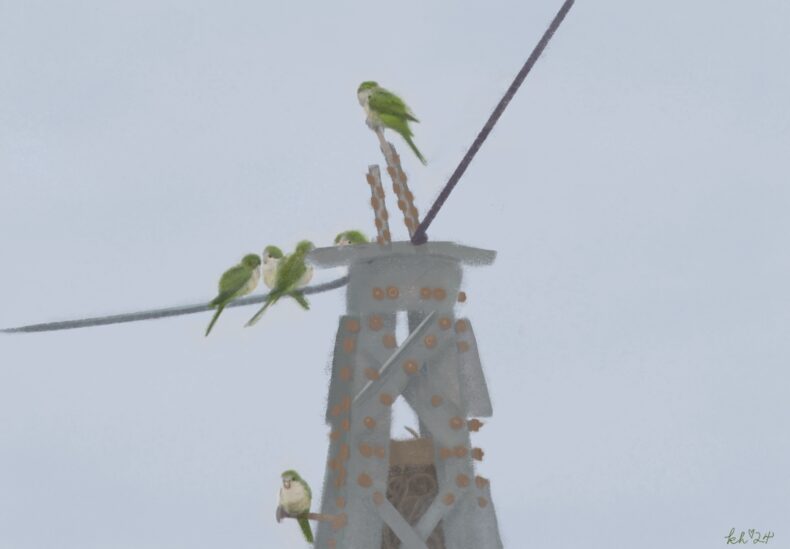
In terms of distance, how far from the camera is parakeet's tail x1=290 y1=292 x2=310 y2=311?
26.3ft

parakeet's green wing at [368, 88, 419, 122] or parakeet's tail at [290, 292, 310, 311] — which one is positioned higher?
parakeet's green wing at [368, 88, 419, 122]

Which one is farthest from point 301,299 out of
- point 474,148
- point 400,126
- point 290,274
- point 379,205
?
point 474,148

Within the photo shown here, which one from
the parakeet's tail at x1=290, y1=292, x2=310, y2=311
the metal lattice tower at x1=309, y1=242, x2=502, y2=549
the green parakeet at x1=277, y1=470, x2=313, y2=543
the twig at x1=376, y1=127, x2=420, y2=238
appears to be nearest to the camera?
the metal lattice tower at x1=309, y1=242, x2=502, y2=549

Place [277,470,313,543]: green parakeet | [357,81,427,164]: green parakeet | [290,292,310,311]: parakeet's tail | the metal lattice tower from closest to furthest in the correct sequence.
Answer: the metal lattice tower, [277,470,313,543]: green parakeet, [357,81,427,164]: green parakeet, [290,292,310,311]: parakeet's tail

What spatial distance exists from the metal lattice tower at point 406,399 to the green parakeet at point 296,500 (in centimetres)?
10

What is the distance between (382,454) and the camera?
24.6 feet

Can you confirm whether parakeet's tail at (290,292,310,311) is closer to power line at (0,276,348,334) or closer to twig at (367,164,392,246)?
power line at (0,276,348,334)

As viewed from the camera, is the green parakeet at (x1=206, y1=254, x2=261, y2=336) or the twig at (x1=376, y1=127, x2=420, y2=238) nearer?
the twig at (x1=376, y1=127, x2=420, y2=238)

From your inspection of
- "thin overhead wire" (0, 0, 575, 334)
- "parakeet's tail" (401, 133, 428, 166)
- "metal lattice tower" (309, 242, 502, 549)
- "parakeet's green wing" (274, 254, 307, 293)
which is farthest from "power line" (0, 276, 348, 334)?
"parakeet's tail" (401, 133, 428, 166)

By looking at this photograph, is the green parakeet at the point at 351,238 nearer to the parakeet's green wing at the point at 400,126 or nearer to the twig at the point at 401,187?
the twig at the point at 401,187

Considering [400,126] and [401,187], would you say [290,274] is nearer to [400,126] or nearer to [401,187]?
[401,187]

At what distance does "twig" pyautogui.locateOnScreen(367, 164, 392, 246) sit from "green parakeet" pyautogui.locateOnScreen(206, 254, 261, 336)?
71 centimetres

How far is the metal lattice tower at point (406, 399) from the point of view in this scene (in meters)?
7.46

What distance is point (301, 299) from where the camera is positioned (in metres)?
8.05
